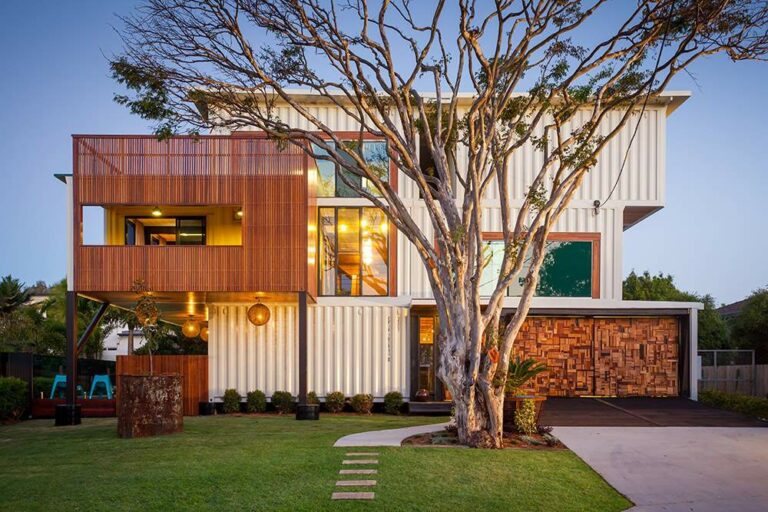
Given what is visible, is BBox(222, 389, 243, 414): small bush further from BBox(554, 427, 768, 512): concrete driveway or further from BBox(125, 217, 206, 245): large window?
Result: BBox(554, 427, 768, 512): concrete driveway

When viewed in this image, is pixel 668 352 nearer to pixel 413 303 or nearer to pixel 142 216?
pixel 413 303

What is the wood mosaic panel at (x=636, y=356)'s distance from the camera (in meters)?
18.0

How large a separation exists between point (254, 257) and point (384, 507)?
887 centimetres

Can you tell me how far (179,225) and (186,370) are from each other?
3723 millimetres

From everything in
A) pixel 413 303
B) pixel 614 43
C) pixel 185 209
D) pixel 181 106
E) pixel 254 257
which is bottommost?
pixel 413 303

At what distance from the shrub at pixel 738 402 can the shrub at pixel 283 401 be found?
391 inches

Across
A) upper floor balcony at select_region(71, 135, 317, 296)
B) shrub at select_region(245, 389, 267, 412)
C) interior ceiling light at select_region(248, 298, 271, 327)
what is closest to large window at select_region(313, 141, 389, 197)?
upper floor balcony at select_region(71, 135, 317, 296)

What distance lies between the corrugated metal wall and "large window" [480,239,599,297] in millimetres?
2757

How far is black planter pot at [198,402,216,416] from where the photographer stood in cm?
1754

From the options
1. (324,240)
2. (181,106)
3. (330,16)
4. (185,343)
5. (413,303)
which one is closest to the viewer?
(330,16)

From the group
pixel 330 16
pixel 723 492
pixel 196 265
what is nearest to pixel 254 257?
pixel 196 265

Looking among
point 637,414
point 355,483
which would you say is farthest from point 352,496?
point 637,414

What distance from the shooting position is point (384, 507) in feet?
25.0

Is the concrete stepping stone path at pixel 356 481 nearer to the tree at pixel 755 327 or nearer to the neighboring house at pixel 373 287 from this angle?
the neighboring house at pixel 373 287
